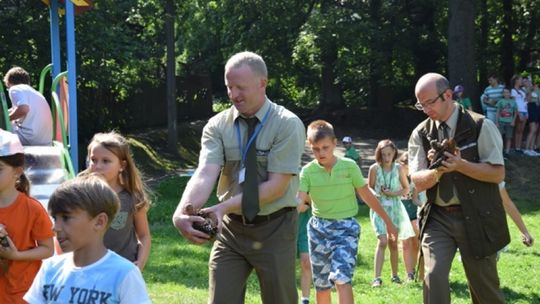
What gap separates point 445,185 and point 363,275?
4.26 metres

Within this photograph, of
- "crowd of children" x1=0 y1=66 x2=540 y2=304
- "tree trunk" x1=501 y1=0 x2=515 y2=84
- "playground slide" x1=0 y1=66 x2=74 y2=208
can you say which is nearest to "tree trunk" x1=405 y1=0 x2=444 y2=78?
"tree trunk" x1=501 y1=0 x2=515 y2=84

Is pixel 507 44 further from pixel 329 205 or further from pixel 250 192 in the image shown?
pixel 250 192

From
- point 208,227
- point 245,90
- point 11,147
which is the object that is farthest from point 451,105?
point 11,147

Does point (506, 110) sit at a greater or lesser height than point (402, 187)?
greater

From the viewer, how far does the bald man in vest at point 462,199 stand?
6.36m

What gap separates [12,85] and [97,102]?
14129 millimetres

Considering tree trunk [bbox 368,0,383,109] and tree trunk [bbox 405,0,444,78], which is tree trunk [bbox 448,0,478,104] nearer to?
tree trunk [bbox 368,0,383,109]

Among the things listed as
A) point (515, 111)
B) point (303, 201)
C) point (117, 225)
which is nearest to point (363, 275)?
point (303, 201)

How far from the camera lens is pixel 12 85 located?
10828 mm

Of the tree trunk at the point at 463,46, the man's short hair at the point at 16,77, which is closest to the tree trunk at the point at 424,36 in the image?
the tree trunk at the point at 463,46

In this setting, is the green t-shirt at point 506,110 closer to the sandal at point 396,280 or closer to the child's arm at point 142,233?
the sandal at point 396,280

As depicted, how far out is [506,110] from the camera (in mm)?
20625

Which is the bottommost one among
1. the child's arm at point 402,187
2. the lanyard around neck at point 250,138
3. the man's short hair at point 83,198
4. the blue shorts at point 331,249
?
the blue shorts at point 331,249

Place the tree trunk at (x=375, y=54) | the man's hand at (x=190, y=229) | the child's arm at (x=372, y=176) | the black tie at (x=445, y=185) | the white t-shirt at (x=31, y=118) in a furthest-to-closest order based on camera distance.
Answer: the tree trunk at (x=375, y=54)
the white t-shirt at (x=31, y=118)
the child's arm at (x=372, y=176)
the black tie at (x=445, y=185)
the man's hand at (x=190, y=229)
